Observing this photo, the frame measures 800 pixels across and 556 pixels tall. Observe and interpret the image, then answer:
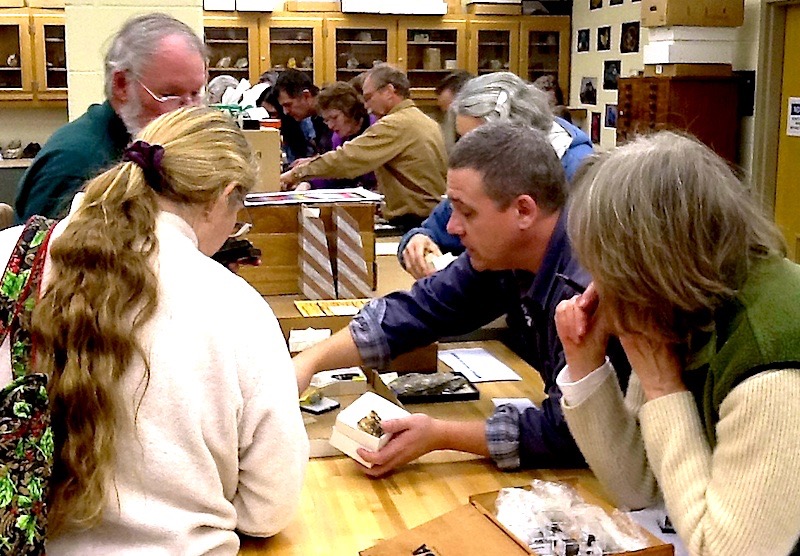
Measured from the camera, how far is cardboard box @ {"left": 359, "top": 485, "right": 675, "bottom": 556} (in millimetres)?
1249

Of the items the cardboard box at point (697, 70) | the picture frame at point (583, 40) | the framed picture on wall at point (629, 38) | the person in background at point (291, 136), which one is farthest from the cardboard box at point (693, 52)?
the picture frame at point (583, 40)

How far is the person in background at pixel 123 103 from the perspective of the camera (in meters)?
2.21

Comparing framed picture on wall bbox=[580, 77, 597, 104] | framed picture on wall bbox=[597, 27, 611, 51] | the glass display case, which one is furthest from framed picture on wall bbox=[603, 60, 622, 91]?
the glass display case

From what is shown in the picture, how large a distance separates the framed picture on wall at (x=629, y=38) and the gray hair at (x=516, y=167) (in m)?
5.41

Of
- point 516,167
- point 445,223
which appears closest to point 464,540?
point 516,167

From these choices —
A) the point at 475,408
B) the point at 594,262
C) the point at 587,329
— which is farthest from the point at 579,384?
the point at 475,408

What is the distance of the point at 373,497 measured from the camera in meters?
1.59

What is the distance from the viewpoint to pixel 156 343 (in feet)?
4.00

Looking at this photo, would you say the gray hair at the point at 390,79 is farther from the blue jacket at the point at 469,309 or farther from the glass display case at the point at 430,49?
the glass display case at the point at 430,49

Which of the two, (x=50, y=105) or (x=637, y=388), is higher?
(x=50, y=105)

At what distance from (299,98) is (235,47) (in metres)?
2.42

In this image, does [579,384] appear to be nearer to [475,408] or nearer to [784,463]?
[784,463]

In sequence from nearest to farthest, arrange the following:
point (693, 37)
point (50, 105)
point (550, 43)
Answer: point (693, 37)
point (50, 105)
point (550, 43)

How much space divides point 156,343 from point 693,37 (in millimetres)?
Result: 4911
